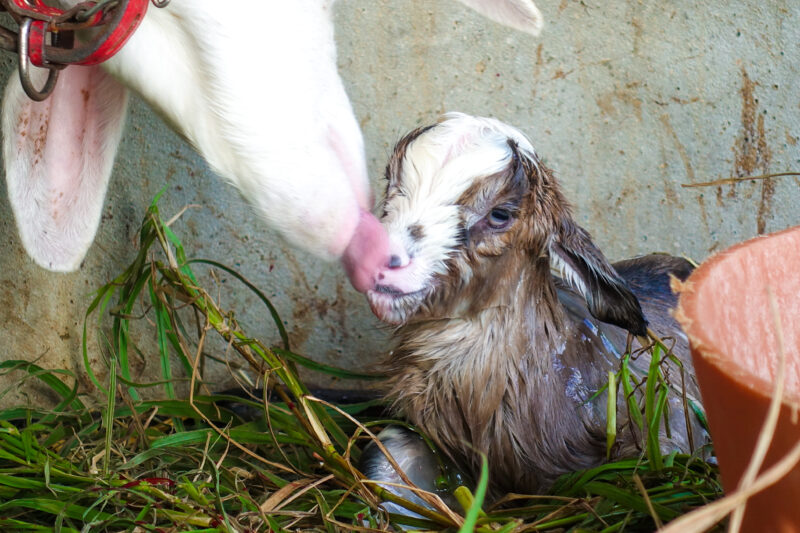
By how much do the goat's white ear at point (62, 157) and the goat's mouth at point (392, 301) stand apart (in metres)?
0.79

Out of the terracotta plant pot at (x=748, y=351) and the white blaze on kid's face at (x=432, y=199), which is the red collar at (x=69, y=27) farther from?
the terracotta plant pot at (x=748, y=351)

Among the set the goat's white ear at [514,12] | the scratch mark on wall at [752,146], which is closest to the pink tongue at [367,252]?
the goat's white ear at [514,12]

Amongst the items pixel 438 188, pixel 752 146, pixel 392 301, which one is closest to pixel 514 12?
pixel 438 188

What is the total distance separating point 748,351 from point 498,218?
0.70 m

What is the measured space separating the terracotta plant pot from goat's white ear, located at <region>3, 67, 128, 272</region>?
1391 millimetres

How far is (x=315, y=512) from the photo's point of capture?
5.31 feet

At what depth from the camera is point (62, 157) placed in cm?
191

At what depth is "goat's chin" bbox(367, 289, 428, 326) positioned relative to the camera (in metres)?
1.54

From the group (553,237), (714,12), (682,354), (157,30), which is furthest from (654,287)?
(157,30)

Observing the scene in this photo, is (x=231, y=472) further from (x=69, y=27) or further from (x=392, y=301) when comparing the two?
(x=69, y=27)

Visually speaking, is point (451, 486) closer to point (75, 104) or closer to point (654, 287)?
point (654, 287)

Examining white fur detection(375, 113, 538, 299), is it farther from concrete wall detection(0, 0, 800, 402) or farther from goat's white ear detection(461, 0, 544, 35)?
concrete wall detection(0, 0, 800, 402)


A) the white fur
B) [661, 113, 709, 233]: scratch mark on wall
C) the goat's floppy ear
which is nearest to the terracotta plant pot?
the goat's floppy ear

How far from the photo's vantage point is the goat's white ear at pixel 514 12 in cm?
182
